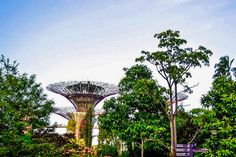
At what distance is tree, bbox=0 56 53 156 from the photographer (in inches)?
517

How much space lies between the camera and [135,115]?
33062 mm

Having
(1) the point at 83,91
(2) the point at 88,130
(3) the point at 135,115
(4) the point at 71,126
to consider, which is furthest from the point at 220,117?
(4) the point at 71,126

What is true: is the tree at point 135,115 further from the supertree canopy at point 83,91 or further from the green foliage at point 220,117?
the supertree canopy at point 83,91

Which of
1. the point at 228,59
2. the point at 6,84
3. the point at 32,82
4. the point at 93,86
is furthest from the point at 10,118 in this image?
the point at 93,86

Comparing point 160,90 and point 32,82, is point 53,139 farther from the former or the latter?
point 160,90

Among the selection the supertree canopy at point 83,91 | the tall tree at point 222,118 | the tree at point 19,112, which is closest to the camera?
the tree at point 19,112

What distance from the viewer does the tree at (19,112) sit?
43.1ft

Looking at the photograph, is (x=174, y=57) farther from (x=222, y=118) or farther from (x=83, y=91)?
(x=83, y=91)

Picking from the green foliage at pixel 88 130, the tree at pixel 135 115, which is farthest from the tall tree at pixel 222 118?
the green foliage at pixel 88 130

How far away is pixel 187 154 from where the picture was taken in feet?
65.9

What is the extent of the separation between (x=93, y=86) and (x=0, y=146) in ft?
138

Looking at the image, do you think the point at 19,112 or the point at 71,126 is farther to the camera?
the point at 71,126

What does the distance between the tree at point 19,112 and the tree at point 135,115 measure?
9.35 meters

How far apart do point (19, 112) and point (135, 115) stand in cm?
1667
